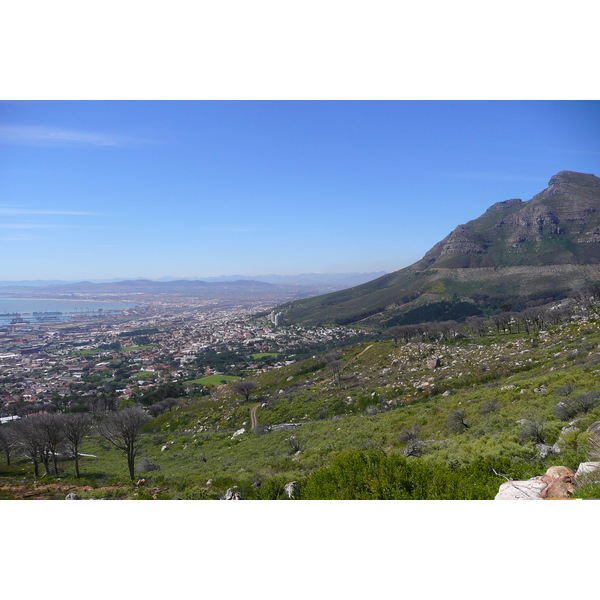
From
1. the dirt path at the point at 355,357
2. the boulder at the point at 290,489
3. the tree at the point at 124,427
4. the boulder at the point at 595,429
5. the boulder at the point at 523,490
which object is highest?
the boulder at the point at 595,429

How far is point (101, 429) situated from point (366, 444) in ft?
28.7

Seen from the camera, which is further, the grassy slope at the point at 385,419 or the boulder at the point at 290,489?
the grassy slope at the point at 385,419

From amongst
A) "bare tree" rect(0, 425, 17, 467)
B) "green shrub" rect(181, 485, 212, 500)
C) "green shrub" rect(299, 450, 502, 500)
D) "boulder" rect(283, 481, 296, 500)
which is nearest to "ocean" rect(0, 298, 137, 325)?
"bare tree" rect(0, 425, 17, 467)

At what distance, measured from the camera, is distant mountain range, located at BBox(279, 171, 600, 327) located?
6147 centimetres

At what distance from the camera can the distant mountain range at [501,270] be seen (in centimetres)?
6147

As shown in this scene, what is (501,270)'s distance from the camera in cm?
7419

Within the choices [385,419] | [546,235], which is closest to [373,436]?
[385,419]

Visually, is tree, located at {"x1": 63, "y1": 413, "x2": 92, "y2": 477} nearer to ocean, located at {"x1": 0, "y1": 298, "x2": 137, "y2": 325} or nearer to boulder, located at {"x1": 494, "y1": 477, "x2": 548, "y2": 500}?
boulder, located at {"x1": 494, "y1": 477, "x2": 548, "y2": 500}

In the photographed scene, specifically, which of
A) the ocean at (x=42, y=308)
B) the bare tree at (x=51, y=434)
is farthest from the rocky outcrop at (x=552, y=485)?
the ocean at (x=42, y=308)

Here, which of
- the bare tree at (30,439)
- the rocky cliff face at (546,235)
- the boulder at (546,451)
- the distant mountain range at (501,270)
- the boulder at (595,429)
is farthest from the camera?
the rocky cliff face at (546,235)

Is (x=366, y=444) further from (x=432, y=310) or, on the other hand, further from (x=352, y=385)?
(x=432, y=310)

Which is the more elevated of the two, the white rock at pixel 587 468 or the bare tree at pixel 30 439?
the white rock at pixel 587 468

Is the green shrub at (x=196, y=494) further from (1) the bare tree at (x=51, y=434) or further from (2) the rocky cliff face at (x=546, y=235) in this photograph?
(2) the rocky cliff face at (x=546, y=235)

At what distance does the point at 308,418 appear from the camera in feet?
50.4
